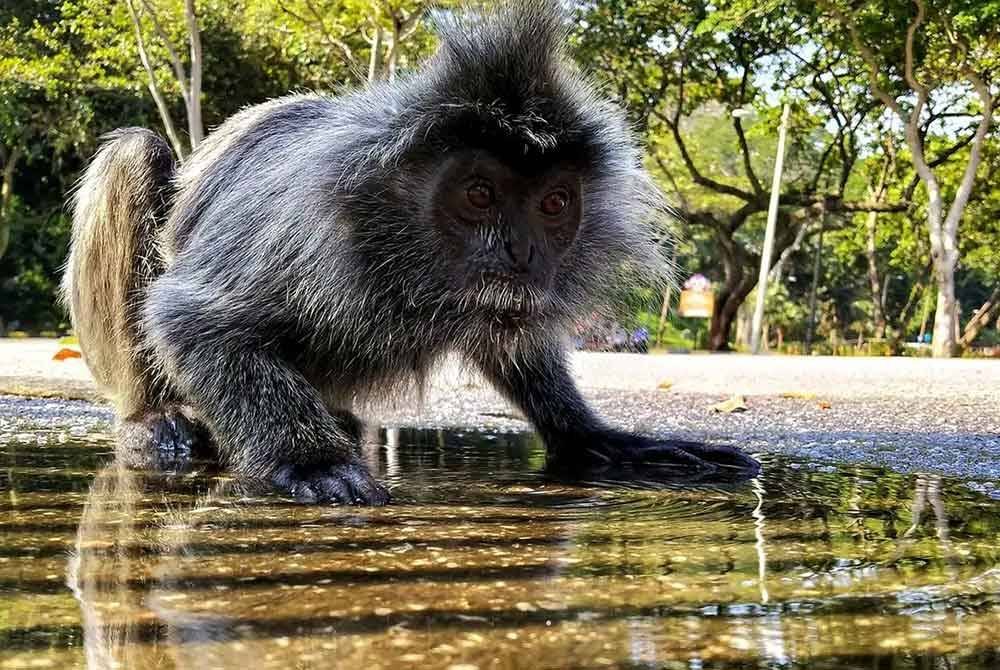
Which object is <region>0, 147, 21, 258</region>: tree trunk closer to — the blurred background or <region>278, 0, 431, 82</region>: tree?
the blurred background

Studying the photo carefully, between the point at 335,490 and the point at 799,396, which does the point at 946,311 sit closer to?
the point at 799,396

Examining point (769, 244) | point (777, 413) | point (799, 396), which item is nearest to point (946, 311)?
point (769, 244)

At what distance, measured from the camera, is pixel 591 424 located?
421 cm

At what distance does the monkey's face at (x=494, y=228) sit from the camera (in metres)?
3.32

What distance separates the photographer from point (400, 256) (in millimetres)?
3457

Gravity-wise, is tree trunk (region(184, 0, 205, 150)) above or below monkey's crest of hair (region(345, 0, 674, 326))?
above

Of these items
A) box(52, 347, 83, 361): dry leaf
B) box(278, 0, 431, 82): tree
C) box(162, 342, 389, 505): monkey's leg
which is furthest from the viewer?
box(278, 0, 431, 82): tree

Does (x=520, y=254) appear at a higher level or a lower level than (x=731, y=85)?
lower

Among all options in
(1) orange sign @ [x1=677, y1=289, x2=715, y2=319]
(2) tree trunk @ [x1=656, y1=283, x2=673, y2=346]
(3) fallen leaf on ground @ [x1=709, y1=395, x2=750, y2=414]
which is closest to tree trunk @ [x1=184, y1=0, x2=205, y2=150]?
(2) tree trunk @ [x1=656, y1=283, x2=673, y2=346]

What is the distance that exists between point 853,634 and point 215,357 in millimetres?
2550

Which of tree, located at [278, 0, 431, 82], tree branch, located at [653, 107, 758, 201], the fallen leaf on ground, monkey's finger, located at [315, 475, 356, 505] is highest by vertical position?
tree, located at [278, 0, 431, 82]

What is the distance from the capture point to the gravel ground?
4246mm

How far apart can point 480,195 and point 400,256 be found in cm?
35

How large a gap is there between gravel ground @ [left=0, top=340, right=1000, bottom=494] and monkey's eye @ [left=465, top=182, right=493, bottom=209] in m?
0.84
